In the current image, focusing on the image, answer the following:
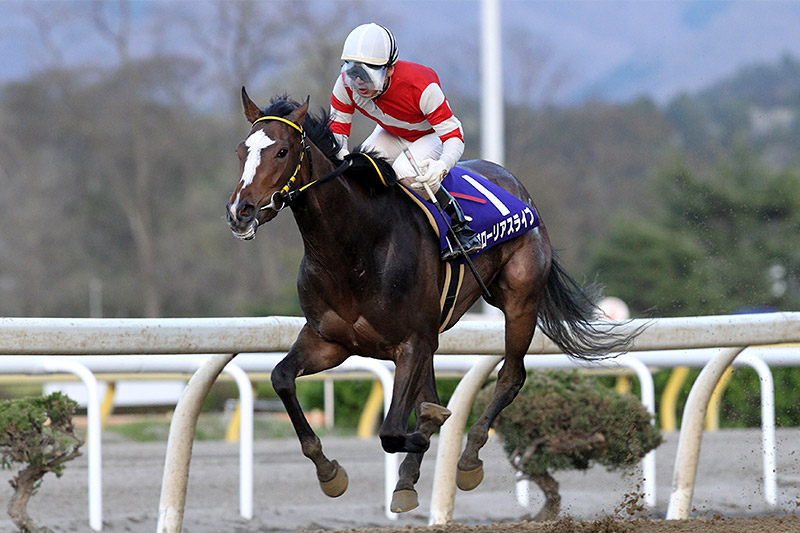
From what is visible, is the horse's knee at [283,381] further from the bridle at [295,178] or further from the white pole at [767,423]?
the white pole at [767,423]

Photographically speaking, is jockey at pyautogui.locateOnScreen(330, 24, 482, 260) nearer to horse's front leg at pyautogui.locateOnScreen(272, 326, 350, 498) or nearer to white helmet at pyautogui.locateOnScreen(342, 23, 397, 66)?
white helmet at pyautogui.locateOnScreen(342, 23, 397, 66)

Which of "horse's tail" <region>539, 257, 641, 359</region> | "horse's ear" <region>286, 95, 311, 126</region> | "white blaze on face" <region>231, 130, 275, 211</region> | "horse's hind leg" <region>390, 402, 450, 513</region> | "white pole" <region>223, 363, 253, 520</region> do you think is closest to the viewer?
"white blaze on face" <region>231, 130, 275, 211</region>

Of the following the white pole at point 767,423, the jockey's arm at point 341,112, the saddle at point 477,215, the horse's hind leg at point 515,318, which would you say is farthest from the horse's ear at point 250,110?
the white pole at point 767,423

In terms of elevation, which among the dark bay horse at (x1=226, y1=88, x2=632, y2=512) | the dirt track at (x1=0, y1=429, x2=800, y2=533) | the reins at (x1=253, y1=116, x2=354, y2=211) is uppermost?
the reins at (x1=253, y1=116, x2=354, y2=211)

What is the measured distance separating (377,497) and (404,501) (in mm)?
2289

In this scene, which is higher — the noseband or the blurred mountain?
the blurred mountain

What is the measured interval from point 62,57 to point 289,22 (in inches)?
316

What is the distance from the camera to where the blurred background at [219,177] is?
Result: 26.5m

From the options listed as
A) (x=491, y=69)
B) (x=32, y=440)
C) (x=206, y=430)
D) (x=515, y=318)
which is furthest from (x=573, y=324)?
(x=491, y=69)

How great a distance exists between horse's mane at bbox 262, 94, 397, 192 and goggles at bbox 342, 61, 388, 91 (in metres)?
0.17

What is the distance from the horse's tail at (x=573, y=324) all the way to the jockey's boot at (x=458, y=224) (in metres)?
0.74

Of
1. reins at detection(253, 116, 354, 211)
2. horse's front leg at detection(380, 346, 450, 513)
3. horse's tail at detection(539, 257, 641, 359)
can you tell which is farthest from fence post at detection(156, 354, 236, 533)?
horse's tail at detection(539, 257, 641, 359)

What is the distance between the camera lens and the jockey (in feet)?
13.2

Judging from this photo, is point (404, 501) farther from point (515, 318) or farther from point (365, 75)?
point (365, 75)
